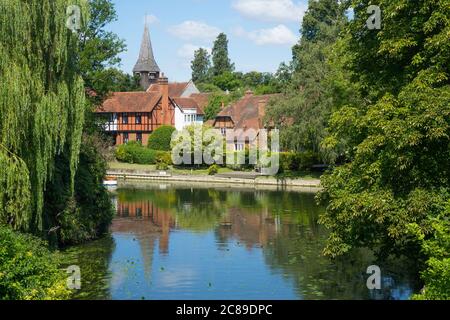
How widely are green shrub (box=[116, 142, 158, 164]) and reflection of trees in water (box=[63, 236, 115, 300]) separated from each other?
3716 cm

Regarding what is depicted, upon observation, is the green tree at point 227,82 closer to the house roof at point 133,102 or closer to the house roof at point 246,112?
the house roof at point 246,112

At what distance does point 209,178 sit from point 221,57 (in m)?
76.0

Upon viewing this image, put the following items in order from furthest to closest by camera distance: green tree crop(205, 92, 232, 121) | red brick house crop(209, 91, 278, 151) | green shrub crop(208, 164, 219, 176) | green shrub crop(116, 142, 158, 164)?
green tree crop(205, 92, 232, 121)
red brick house crop(209, 91, 278, 151)
green shrub crop(116, 142, 158, 164)
green shrub crop(208, 164, 219, 176)

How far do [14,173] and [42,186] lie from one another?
226 cm

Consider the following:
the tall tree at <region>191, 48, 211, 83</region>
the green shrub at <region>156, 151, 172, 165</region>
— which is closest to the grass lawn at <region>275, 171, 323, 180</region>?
the green shrub at <region>156, 151, 172, 165</region>

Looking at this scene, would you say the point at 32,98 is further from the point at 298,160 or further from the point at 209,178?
the point at 298,160

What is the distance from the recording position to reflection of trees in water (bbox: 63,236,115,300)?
18844 millimetres

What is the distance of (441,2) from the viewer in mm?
17391

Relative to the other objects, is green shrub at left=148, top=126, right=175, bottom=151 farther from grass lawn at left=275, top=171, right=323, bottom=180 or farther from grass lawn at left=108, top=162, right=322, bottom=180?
grass lawn at left=275, top=171, right=323, bottom=180

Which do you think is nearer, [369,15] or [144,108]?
[369,15]

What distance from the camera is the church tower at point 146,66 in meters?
95.9
